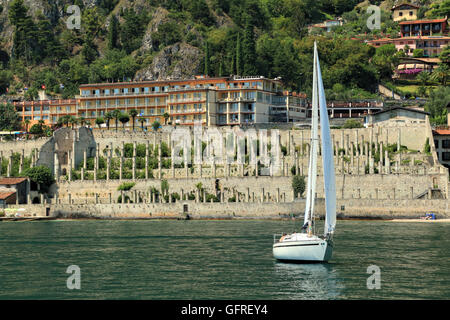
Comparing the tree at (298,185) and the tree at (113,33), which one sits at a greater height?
the tree at (113,33)

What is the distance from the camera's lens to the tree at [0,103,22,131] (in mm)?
146625

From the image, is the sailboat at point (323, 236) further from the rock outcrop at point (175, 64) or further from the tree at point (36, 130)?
Result: the rock outcrop at point (175, 64)

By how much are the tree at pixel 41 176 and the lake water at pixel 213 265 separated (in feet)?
98.4

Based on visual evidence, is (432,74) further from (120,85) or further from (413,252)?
(413,252)

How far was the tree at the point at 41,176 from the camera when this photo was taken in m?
116

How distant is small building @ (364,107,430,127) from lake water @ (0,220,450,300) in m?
35.2

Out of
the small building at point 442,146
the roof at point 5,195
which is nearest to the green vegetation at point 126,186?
the roof at point 5,195

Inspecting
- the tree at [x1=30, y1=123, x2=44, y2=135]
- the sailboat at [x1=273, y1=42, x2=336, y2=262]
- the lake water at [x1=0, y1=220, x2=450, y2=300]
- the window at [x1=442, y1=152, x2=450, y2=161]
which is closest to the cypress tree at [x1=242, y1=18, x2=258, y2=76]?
the tree at [x1=30, y1=123, x2=44, y2=135]

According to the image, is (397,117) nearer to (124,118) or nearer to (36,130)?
(124,118)

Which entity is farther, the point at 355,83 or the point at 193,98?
the point at 355,83

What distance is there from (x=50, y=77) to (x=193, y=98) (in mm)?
46239

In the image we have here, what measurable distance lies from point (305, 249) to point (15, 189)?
67930 millimetres

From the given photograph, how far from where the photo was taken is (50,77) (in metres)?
169
